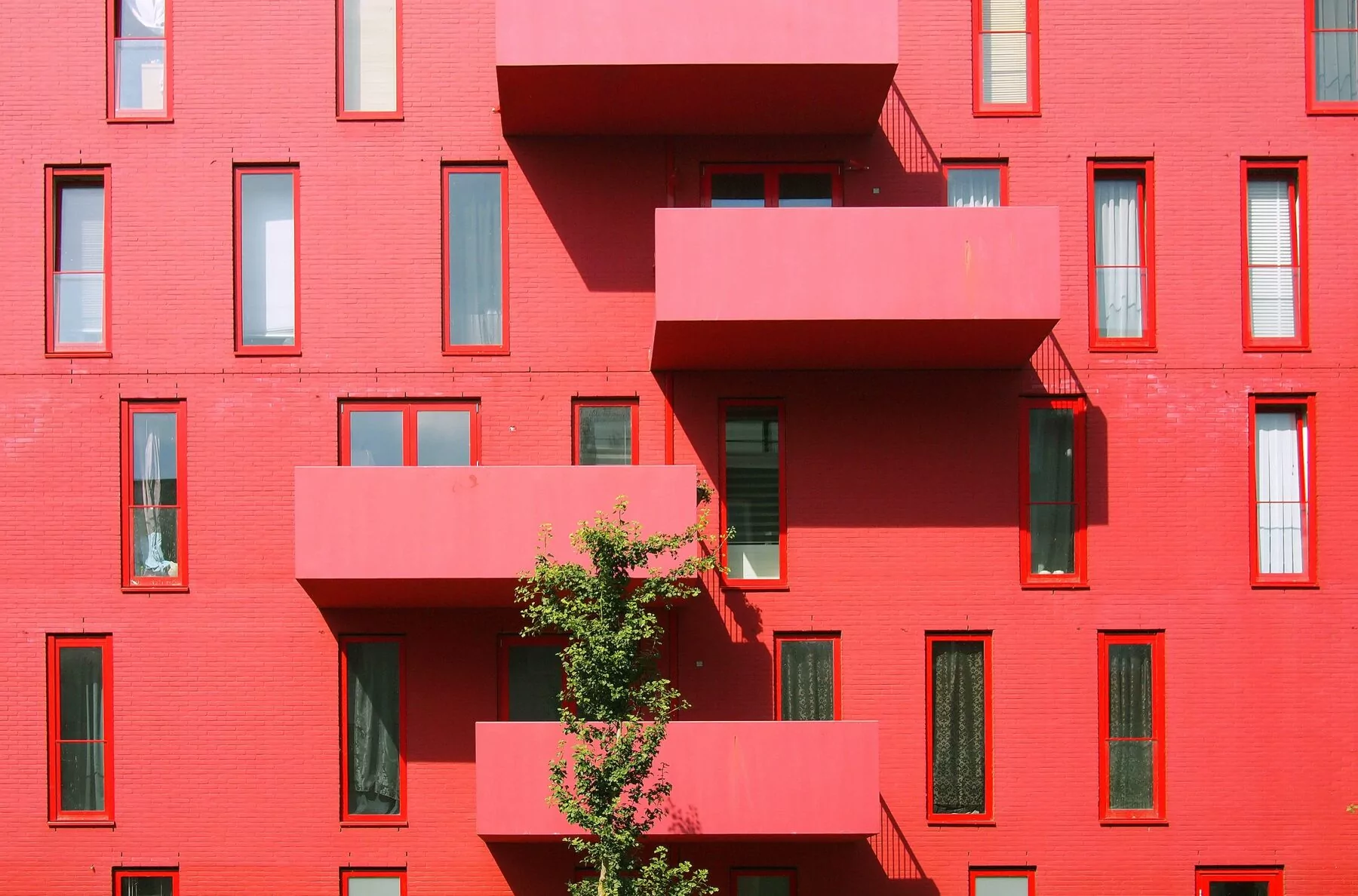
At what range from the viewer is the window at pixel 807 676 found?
1399 cm

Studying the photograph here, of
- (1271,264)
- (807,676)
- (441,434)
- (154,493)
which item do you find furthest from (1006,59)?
(154,493)

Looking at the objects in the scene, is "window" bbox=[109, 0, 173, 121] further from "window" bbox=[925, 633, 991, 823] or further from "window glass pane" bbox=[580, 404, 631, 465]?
"window" bbox=[925, 633, 991, 823]

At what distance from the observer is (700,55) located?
12.8 m

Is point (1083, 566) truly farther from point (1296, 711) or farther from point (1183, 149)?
point (1183, 149)

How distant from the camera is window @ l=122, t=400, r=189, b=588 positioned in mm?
14062

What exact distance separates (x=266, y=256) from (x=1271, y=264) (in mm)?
12506

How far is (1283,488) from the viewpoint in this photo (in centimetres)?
1426

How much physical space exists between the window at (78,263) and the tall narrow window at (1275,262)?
14154 mm

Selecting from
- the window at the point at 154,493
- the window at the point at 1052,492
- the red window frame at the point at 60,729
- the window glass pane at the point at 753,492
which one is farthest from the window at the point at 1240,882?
the red window frame at the point at 60,729

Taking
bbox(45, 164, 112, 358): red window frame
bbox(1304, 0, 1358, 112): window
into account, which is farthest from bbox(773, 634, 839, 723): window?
bbox(1304, 0, 1358, 112): window

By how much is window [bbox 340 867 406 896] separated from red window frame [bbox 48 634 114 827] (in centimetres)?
292

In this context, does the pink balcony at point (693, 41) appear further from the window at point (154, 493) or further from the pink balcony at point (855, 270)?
the window at point (154, 493)

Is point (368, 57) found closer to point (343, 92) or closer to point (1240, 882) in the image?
point (343, 92)

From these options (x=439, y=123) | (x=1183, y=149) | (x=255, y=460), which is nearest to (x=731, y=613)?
(x=255, y=460)
